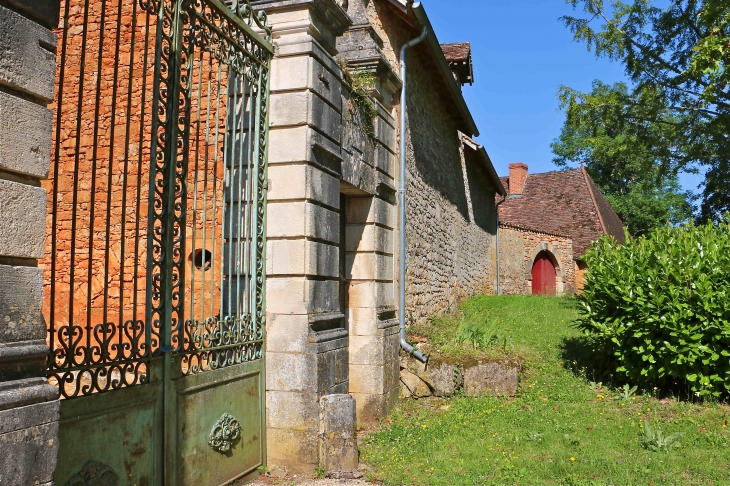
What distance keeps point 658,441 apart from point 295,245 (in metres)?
3.59

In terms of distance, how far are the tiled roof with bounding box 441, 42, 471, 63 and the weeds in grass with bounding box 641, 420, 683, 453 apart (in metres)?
10.1

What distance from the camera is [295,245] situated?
498 centimetres

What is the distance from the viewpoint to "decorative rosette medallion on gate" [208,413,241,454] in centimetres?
420

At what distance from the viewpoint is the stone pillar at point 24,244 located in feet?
7.86

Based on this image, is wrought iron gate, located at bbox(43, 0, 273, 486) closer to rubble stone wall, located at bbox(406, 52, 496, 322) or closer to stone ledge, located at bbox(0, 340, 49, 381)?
stone ledge, located at bbox(0, 340, 49, 381)

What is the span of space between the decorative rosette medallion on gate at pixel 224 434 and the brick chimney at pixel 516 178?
2466cm

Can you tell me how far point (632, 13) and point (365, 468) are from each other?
10501mm

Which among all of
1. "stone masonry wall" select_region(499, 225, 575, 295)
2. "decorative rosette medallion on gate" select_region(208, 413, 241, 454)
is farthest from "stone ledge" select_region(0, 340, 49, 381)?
"stone masonry wall" select_region(499, 225, 575, 295)

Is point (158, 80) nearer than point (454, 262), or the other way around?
point (158, 80)

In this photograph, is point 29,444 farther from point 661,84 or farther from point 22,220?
point 661,84

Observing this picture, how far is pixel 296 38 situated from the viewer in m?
5.12

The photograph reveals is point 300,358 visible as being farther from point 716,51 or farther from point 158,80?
point 716,51

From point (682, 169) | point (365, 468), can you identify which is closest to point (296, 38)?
point (365, 468)

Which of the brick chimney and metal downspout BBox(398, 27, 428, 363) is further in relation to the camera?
the brick chimney
